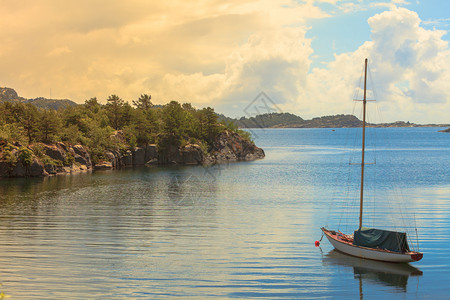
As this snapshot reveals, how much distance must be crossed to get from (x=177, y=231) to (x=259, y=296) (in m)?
18.4

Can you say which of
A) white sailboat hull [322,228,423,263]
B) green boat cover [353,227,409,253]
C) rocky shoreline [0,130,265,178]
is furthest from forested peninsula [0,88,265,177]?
green boat cover [353,227,409,253]

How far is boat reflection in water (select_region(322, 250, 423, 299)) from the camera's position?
32.2 meters

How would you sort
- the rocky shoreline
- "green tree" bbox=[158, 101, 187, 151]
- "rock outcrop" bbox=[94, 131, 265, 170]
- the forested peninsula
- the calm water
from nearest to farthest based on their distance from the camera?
the calm water → the rocky shoreline → the forested peninsula → "rock outcrop" bbox=[94, 131, 265, 170] → "green tree" bbox=[158, 101, 187, 151]

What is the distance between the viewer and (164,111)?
14088 cm

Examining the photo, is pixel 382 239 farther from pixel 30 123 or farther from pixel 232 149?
pixel 232 149

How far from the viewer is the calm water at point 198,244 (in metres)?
30.1

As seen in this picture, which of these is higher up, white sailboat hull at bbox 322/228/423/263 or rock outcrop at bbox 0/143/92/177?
rock outcrop at bbox 0/143/92/177

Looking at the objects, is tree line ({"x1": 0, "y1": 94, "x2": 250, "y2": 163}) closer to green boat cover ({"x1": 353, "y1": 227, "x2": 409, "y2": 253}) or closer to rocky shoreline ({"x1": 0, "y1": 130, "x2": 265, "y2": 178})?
rocky shoreline ({"x1": 0, "y1": 130, "x2": 265, "y2": 178})

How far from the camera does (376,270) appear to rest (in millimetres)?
34469

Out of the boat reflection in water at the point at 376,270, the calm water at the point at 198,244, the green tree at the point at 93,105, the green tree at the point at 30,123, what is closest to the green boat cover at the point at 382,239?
the boat reflection in water at the point at 376,270

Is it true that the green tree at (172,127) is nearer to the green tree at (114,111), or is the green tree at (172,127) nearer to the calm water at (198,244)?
the green tree at (114,111)

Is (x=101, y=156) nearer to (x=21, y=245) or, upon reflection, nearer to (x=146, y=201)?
(x=146, y=201)

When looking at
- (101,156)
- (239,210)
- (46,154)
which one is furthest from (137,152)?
(239,210)

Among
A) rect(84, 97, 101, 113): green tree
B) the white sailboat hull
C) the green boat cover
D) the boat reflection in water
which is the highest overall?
rect(84, 97, 101, 113): green tree
